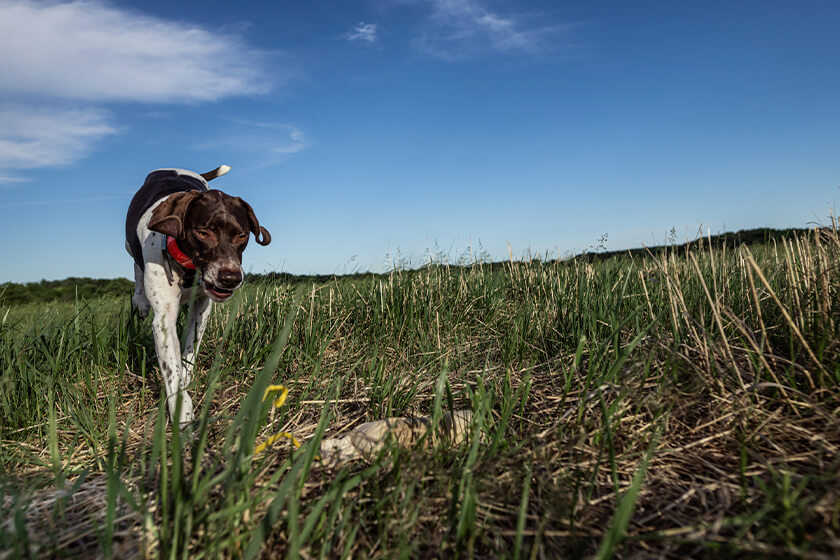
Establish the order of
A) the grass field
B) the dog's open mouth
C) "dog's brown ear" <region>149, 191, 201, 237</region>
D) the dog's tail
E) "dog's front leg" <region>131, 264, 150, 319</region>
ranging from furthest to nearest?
the dog's tail
"dog's front leg" <region>131, 264, 150, 319</region>
the dog's open mouth
"dog's brown ear" <region>149, 191, 201, 237</region>
the grass field

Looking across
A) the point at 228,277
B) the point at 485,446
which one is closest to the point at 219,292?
the point at 228,277

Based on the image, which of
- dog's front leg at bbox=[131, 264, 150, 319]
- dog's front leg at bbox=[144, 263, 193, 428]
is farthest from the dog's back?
dog's front leg at bbox=[144, 263, 193, 428]

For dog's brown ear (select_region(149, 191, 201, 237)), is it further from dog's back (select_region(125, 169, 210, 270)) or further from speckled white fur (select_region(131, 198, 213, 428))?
dog's back (select_region(125, 169, 210, 270))

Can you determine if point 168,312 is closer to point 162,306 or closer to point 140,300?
point 162,306

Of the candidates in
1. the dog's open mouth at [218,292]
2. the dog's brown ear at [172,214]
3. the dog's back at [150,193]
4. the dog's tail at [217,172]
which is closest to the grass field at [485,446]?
the dog's open mouth at [218,292]

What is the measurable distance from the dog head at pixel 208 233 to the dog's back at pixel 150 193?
83 cm

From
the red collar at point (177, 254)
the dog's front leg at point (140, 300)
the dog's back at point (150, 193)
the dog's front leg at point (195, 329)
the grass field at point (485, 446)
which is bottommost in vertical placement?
the grass field at point (485, 446)

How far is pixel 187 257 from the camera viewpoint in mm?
3514

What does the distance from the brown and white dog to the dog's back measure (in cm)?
30

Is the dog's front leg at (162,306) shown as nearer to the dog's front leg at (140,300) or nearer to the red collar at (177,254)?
the red collar at (177,254)

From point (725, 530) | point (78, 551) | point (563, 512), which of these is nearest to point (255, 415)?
point (78, 551)

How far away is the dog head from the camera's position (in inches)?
132

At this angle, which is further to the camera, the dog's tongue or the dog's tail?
the dog's tail

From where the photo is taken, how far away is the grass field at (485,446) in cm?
149
